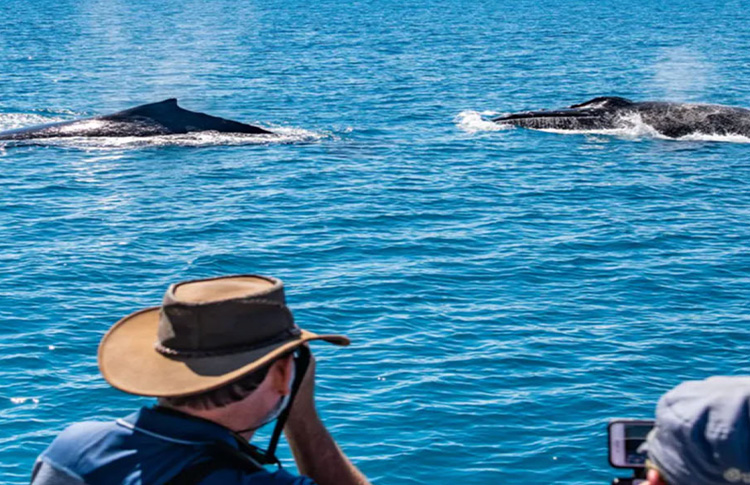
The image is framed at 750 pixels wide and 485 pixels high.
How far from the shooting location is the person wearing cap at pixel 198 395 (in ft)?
12.5

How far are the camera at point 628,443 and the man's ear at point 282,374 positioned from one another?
41.8 inches

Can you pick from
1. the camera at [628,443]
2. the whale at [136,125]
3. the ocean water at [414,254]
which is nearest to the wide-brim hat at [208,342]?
the camera at [628,443]

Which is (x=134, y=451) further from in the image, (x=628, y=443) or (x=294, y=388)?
(x=628, y=443)

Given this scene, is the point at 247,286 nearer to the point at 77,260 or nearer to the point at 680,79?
the point at 77,260

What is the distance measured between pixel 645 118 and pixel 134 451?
2692 centimetres

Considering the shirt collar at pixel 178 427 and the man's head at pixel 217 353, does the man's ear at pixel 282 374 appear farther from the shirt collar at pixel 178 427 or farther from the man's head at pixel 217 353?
the shirt collar at pixel 178 427

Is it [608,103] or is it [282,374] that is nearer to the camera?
[282,374]

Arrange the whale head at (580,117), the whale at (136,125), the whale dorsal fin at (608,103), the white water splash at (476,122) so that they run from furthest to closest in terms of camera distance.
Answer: the white water splash at (476,122)
the whale dorsal fin at (608,103)
the whale head at (580,117)
the whale at (136,125)

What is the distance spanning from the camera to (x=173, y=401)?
3.95 meters

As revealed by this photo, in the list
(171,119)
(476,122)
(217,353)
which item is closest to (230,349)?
(217,353)

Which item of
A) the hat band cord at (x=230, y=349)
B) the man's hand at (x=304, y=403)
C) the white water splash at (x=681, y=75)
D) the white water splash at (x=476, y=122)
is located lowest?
the white water splash at (x=681, y=75)

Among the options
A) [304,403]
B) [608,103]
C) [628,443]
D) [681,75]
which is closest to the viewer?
[628,443]

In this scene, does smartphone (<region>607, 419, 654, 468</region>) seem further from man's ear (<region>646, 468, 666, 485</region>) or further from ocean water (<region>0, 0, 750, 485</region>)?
ocean water (<region>0, 0, 750, 485</region>)

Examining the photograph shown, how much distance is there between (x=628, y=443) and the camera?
3861 millimetres
